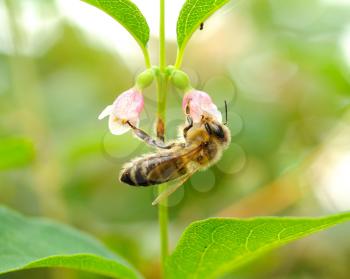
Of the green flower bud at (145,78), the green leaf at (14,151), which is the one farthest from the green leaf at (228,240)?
the green leaf at (14,151)

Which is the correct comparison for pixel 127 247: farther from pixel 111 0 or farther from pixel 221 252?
pixel 111 0

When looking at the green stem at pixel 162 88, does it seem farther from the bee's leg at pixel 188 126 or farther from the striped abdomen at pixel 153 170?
the bee's leg at pixel 188 126

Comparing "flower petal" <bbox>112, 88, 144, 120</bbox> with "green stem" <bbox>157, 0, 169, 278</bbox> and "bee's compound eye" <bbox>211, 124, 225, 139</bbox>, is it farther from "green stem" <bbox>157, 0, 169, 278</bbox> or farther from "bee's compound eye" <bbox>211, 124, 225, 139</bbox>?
"bee's compound eye" <bbox>211, 124, 225, 139</bbox>

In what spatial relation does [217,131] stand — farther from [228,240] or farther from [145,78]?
[228,240]

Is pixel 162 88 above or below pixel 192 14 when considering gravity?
below

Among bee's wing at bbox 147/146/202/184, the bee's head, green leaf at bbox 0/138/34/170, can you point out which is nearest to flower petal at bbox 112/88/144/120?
bee's wing at bbox 147/146/202/184

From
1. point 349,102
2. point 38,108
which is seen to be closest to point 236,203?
point 349,102

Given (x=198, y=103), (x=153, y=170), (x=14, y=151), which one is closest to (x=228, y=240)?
(x=153, y=170)
